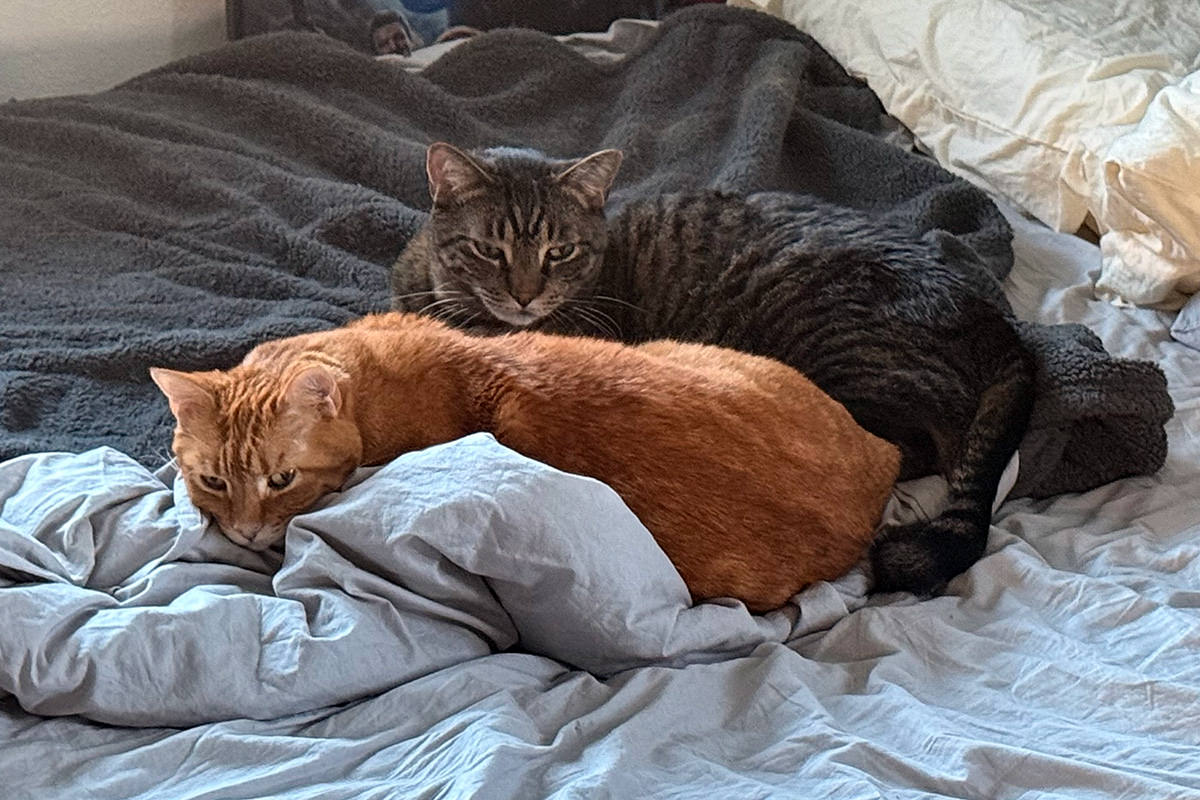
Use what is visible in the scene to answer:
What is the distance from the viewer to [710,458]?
1.46 m

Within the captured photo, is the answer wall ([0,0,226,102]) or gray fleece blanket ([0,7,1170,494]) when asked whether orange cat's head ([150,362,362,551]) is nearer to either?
gray fleece blanket ([0,7,1170,494])

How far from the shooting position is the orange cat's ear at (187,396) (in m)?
1.47

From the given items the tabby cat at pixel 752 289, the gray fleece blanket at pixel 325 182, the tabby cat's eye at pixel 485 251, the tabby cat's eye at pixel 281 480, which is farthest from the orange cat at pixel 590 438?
the tabby cat's eye at pixel 485 251

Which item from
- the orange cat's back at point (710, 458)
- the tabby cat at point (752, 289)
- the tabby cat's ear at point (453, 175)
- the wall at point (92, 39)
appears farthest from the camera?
the wall at point (92, 39)

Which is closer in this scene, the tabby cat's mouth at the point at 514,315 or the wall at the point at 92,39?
the tabby cat's mouth at the point at 514,315

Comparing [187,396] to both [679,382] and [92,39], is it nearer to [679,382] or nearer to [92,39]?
[679,382]

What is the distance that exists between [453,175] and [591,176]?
0.25 meters

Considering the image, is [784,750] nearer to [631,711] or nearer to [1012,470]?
[631,711]

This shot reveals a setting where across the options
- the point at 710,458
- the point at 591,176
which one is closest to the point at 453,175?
the point at 591,176

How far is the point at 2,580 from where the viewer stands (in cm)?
129

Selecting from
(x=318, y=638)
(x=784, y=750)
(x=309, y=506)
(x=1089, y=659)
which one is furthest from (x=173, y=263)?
(x=1089, y=659)

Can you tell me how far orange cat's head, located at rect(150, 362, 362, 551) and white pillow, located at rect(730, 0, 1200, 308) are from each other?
5.00 feet

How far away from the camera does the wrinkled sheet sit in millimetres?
1169

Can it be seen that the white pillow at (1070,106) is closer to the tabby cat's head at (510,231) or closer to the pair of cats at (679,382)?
the pair of cats at (679,382)
